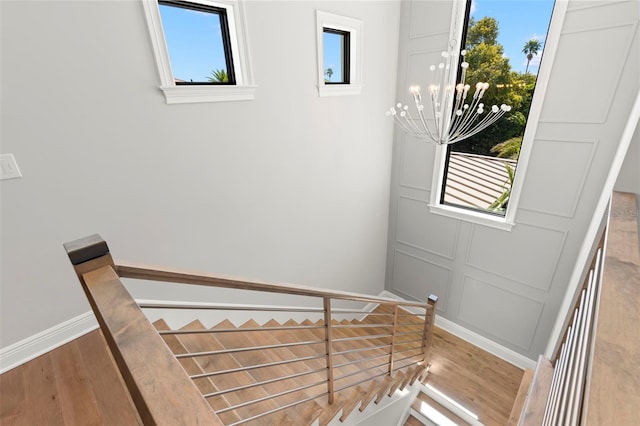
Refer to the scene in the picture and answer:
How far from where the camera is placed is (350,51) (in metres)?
3.03

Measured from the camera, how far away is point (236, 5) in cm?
201

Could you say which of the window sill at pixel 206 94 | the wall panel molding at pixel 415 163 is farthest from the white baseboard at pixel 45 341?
the wall panel molding at pixel 415 163

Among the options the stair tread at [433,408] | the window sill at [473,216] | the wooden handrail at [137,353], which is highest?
the wooden handrail at [137,353]

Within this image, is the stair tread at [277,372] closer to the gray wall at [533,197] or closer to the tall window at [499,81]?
the gray wall at [533,197]

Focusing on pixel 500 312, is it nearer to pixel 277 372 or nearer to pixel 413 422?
pixel 413 422

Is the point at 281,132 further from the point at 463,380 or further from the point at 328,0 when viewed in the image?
the point at 463,380

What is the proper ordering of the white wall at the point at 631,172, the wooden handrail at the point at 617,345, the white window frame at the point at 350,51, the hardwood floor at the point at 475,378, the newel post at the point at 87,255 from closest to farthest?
the wooden handrail at the point at 617,345
the newel post at the point at 87,255
the white wall at the point at 631,172
the white window frame at the point at 350,51
the hardwood floor at the point at 475,378

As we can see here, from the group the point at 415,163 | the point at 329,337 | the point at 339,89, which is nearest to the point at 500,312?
the point at 415,163

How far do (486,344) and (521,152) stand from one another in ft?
8.31

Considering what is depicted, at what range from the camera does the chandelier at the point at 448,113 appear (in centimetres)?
303

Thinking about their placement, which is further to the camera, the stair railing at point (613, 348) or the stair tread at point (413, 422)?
the stair tread at point (413, 422)

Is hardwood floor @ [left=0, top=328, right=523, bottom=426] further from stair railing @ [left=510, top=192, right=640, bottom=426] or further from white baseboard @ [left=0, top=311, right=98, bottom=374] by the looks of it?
stair railing @ [left=510, top=192, right=640, bottom=426]

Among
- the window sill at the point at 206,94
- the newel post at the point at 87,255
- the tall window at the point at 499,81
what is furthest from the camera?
the tall window at the point at 499,81

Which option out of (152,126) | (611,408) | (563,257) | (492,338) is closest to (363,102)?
(152,126)
